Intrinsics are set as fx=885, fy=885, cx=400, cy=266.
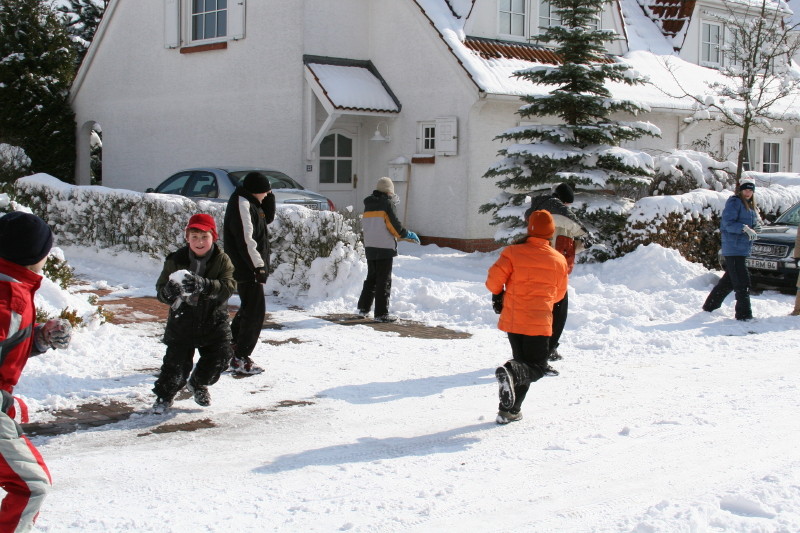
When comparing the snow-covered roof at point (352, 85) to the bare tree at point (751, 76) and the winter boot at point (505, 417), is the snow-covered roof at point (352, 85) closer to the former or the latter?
the bare tree at point (751, 76)

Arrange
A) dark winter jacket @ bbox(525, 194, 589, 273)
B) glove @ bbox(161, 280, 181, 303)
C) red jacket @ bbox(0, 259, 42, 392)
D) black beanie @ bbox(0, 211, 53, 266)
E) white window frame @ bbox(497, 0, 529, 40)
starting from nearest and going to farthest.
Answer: red jacket @ bbox(0, 259, 42, 392) < black beanie @ bbox(0, 211, 53, 266) < glove @ bbox(161, 280, 181, 303) < dark winter jacket @ bbox(525, 194, 589, 273) < white window frame @ bbox(497, 0, 529, 40)

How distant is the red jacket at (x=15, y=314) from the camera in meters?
3.75

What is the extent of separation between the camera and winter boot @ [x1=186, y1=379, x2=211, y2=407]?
6.52 m

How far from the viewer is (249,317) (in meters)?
7.56

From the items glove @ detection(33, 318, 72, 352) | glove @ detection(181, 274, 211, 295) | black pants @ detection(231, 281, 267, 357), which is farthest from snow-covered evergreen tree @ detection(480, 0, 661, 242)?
glove @ detection(33, 318, 72, 352)

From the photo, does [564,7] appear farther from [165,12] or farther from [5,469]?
[5,469]

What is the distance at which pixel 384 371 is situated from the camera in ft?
26.0

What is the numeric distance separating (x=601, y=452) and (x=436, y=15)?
1319 cm

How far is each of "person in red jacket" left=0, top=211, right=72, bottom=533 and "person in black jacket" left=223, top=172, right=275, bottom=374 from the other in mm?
3451

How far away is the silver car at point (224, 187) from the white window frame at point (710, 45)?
13.4m

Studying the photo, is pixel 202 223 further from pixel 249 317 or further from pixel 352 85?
pixel 352 85

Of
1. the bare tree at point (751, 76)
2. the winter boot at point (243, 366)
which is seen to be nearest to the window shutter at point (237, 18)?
the bare tree at point (751, 76)

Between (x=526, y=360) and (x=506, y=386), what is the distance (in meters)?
0.36

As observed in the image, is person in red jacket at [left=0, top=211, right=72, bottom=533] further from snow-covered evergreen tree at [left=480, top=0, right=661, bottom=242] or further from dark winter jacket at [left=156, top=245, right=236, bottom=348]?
snow-covered evergreen tree at [left=480, top=0, right=661, bottom=242]
